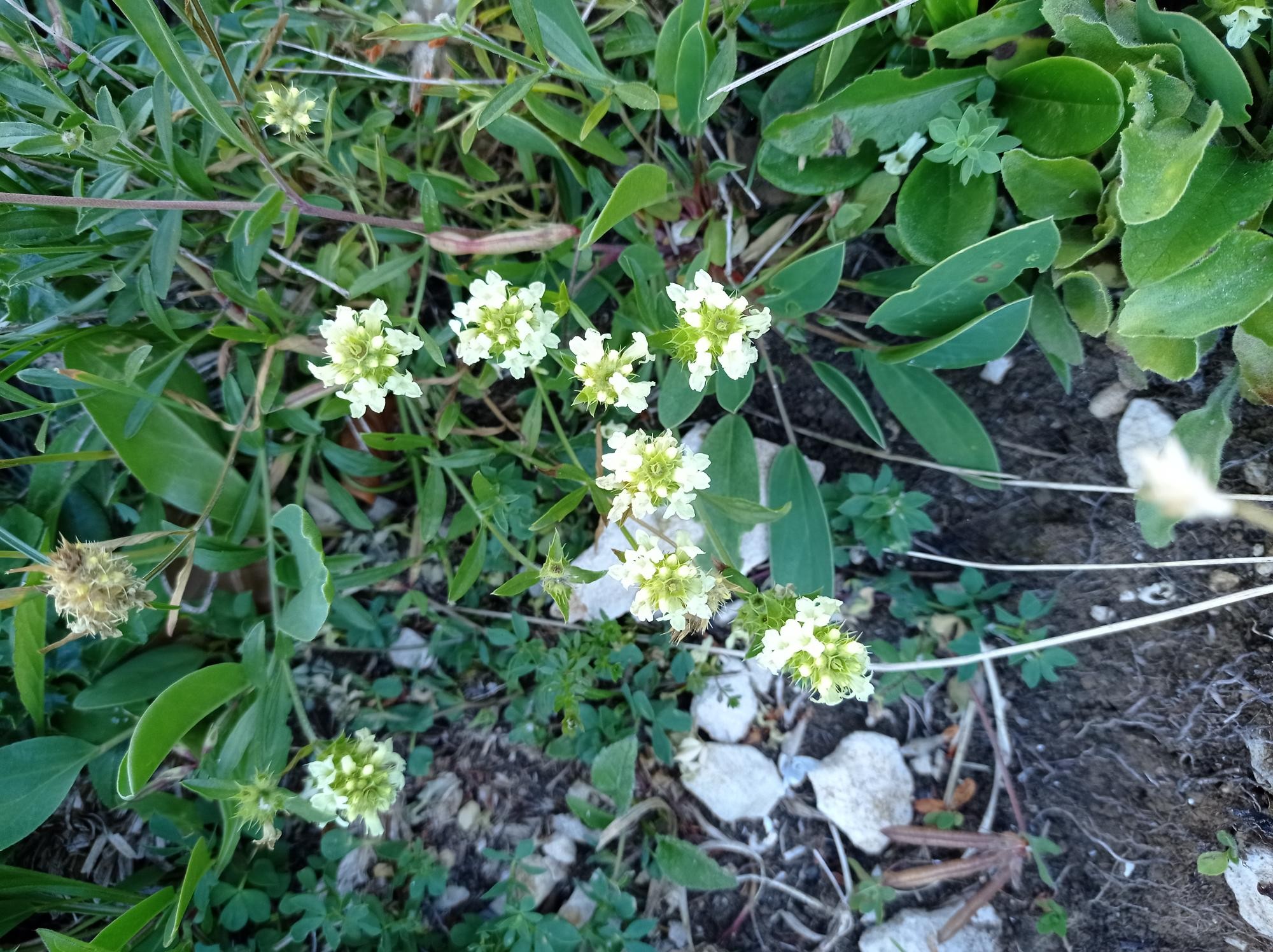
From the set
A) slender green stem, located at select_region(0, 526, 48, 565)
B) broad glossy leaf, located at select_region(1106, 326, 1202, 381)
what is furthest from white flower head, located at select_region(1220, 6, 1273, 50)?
slender green stem, located at select_region(0, 526, 48, 565)

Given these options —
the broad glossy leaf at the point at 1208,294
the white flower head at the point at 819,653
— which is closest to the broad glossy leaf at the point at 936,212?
the broad glossy leaf at the point at 1208,294

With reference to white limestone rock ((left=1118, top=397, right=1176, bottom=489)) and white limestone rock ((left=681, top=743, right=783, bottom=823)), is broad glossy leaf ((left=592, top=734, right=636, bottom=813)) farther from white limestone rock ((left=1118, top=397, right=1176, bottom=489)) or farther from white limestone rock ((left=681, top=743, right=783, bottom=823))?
white limestone rock ((left=1118, top=397, right=1176, bottom=489))

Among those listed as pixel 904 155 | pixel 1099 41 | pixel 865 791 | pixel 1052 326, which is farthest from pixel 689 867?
pixel 1099 41

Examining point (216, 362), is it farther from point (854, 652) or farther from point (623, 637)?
point (854, 652)

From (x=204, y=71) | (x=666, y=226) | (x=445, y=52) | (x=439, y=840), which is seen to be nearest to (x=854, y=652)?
(x=666, y=226)

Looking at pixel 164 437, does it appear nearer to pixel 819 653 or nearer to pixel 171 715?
pixel 171 715
